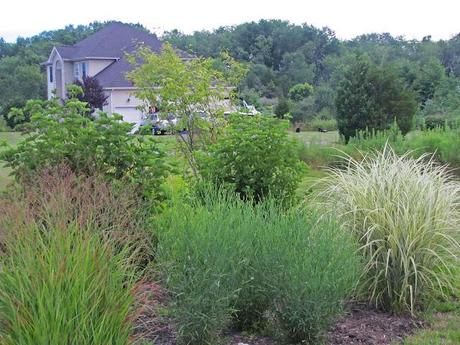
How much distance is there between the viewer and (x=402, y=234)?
4.68 metres

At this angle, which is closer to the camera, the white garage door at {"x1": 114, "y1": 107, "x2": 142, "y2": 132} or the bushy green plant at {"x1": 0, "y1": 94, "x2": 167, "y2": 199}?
the bushy green plant at {"x1": 0, "y1": 94, "x2": 167, "y2": 199}

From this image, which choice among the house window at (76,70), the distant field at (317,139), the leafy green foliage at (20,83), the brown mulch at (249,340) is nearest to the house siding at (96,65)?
the house window at (76,70)

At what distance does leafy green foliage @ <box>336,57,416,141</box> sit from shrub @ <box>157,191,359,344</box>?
694 inches

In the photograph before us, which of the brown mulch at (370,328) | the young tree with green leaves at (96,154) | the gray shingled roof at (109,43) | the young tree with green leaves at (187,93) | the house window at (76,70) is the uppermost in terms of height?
the gray shingled roof at (109,43)

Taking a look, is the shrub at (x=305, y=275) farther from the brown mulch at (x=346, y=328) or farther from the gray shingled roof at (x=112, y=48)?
the gray shingled roof at (x=112, y=48)

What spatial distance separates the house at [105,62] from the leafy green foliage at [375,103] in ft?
42.8

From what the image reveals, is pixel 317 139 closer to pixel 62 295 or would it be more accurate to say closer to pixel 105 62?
pixel 62 295

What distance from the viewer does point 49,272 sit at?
2822mm

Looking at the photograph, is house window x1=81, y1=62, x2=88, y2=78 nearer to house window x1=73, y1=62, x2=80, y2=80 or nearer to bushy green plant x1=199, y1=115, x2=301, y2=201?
house window x1=73, y1=62, x2=80, y2=80

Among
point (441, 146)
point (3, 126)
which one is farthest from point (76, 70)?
point (441, 146)

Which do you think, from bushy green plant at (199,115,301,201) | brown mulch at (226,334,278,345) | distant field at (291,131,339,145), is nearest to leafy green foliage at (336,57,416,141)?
distant field at (291,131,339,145)

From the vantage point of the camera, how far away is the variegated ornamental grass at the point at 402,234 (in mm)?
4660

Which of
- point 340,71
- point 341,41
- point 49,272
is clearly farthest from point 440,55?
point 49,272

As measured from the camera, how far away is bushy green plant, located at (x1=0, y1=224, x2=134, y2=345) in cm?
267
